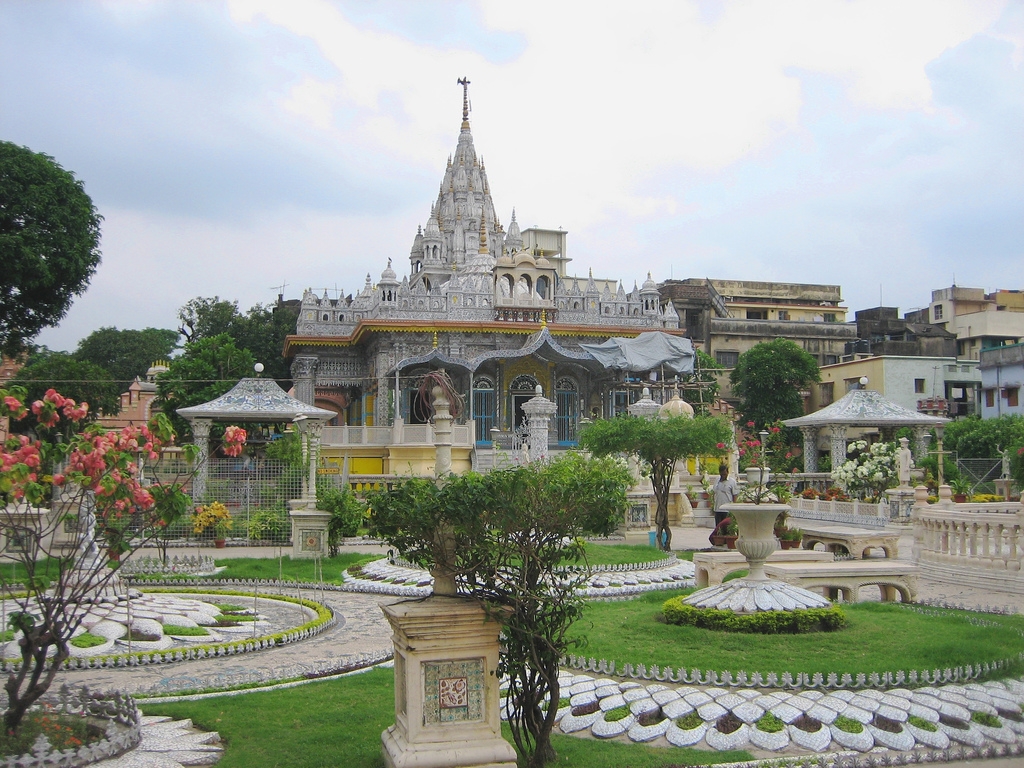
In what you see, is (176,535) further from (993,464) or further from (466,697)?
(993,464)

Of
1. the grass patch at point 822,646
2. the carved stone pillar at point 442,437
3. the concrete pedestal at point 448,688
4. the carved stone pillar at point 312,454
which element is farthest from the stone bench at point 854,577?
the carved stone pillar at point 312,454

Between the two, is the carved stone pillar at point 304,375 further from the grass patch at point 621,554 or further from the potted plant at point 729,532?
the potted plant at point 729,532

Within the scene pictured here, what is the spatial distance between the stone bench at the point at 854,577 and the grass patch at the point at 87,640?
7.69 meters

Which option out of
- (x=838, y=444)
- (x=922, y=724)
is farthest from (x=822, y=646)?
(x=838, y=444)

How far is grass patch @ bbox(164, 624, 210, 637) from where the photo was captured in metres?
11.1

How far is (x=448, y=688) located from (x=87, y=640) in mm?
6366

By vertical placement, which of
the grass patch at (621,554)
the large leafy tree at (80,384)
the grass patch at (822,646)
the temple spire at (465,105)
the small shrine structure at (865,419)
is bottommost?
the grass patch at (621,554)

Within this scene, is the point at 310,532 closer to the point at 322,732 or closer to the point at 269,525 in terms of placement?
the point at 269,525

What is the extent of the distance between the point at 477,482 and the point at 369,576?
10.8 m

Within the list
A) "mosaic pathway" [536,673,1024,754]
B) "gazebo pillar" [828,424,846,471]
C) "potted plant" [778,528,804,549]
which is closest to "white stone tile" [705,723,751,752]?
"mosaic pathway" [536,673,1024,754]

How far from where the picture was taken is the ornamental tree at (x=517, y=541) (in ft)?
19.2

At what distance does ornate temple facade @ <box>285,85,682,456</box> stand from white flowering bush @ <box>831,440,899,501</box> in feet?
35.9

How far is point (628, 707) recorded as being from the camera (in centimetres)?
721

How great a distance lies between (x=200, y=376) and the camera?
1416 inches
